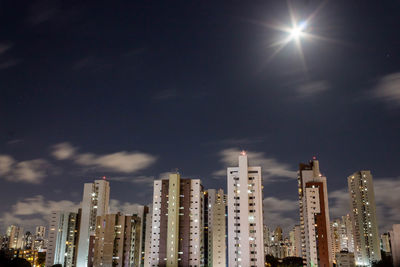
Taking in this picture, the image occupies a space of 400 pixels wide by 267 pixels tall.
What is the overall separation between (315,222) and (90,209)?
3023 inches

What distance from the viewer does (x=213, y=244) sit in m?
116

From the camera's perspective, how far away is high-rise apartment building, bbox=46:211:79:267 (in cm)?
12550

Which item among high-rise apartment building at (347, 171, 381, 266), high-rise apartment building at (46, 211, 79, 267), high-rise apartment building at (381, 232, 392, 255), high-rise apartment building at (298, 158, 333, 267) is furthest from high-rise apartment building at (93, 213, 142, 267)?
high-rise apartment building at (381, 232, 392, 255)

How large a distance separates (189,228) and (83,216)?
168ft

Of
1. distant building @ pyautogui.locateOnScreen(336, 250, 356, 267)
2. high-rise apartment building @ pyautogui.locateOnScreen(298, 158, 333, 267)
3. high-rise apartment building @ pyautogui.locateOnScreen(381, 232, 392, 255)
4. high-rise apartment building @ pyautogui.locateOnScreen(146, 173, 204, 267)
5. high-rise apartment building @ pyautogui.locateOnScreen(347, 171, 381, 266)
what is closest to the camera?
high-rise apartment building @ pyautogui.locateOnScreen(146, 173, 204, 267)

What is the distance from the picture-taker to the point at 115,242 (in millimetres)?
108188

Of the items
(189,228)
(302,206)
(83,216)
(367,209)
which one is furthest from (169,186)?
(367,209)

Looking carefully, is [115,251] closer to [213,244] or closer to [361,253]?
[213,244]

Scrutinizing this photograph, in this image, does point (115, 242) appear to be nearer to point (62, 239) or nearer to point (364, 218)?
point (62, 239)

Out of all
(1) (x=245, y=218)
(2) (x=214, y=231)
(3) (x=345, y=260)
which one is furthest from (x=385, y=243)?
(1) (x=245, y=218)

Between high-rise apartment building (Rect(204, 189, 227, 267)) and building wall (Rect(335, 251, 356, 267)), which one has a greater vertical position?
high-rise apartment building (Rect(204, 189, 227, 267))

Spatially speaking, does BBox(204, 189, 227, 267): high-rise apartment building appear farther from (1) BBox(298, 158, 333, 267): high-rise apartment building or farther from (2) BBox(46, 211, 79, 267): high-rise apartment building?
(2) BBox(46, 211, 79, 267): high-rise apartment building

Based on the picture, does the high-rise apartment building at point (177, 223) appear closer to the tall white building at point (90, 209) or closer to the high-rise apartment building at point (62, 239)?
the tall white building at point (90, 209)

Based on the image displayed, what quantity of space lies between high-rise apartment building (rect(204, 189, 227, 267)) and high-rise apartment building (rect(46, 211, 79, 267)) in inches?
1883
